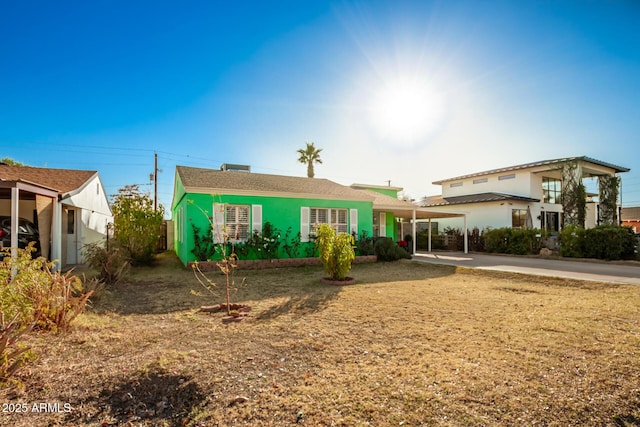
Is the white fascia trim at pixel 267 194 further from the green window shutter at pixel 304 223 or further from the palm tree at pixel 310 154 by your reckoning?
the palm tree at pixel 310 154

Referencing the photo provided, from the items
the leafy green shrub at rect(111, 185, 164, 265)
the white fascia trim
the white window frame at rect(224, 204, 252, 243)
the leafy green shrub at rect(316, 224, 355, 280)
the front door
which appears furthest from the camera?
the front door

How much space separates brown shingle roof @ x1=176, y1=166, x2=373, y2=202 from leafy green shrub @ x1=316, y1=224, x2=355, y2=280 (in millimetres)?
4719

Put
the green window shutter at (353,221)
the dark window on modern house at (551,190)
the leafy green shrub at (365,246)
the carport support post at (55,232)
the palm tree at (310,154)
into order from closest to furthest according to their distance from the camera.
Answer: the carport support post at (55,232) → the leafy green shrub at (365,246) → the green window shutter at (353,221) → the dark window on modern house at (551,190) → the palm tree at (310,154)

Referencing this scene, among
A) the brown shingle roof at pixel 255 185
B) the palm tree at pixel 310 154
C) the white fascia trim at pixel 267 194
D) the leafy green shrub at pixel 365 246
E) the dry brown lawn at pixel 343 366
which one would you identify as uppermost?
the palm tree at pixel 310 154

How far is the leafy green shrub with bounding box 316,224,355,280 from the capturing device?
8.80 metres

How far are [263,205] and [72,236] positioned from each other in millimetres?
7990

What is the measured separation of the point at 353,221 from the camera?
48.0ft

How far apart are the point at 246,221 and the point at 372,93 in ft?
22.2

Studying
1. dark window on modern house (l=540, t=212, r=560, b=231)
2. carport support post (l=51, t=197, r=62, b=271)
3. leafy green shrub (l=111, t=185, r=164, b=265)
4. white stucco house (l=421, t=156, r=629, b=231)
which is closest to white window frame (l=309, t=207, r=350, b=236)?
leafy green shrub (l=111, t=185, r=164, b=265)

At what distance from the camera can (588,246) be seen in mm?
14852

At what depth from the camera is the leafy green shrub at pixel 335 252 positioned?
880cm

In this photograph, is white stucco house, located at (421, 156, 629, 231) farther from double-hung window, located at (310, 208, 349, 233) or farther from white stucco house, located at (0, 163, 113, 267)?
white stucco house, located at (0, 163, 113, 267)

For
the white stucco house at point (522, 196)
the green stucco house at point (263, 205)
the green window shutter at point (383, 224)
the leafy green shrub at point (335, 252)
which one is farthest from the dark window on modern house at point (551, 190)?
the leafy green shrub at point (335, 252)

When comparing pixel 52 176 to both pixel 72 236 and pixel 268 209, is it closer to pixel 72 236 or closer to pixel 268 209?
pixel 72 236
